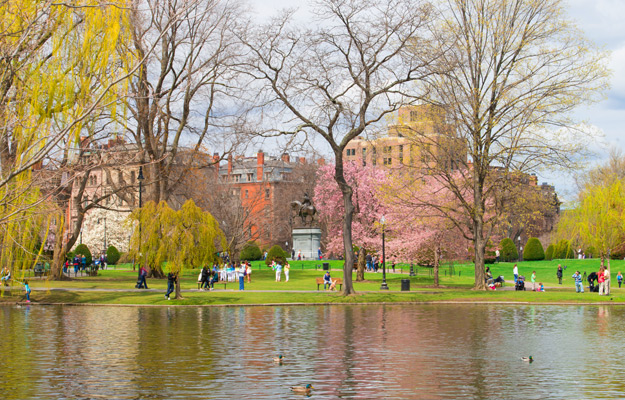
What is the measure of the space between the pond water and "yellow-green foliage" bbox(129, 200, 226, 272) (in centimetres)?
421

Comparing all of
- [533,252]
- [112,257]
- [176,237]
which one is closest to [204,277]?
[176,237]

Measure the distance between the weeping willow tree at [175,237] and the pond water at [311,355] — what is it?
4203 mm

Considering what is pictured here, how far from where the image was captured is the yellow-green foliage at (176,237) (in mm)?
31719

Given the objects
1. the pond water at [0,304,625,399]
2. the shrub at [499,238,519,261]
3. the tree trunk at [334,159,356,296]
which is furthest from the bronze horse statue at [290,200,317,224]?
the pond water at [0,304,625,399]

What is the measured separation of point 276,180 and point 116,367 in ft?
369

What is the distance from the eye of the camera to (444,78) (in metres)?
39.8

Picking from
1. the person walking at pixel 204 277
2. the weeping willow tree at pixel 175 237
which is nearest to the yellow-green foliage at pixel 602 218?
the person walking at pixel 204 277

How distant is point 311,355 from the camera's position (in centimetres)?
1661

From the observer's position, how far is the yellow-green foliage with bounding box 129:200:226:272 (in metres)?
31.7

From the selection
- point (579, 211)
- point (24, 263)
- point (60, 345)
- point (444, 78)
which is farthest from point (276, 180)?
point (60, 345)

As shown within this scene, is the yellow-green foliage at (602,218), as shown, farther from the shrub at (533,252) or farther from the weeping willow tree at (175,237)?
the shrub at (533,252)

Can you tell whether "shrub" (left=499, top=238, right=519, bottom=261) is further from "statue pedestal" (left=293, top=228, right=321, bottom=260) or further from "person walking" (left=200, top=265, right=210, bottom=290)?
"person walking" (left=200, top=265, right=210, bottom=290)

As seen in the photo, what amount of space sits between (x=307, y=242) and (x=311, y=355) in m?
56.5

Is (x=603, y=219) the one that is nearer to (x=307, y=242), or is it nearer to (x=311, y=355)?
(x=307, y=242)
